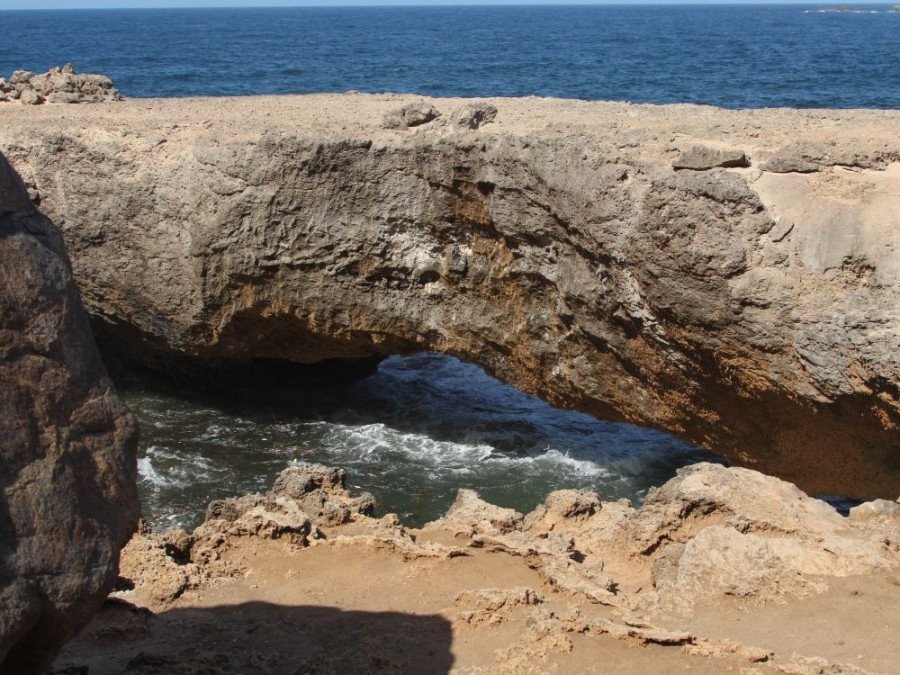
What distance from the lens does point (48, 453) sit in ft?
12.7

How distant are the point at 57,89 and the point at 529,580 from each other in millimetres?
10393

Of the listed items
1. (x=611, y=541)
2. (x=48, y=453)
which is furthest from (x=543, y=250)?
(x=48, y=453)

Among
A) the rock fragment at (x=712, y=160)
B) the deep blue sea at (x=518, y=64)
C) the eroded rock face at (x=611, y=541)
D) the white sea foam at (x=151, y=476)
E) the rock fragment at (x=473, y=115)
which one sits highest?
the rock fragment at (x=473, y=115)

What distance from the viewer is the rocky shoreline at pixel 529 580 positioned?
563 cm

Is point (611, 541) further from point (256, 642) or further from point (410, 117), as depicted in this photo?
point (410, 117)

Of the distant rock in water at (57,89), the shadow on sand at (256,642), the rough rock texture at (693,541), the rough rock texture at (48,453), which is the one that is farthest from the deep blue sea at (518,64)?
the rough rock texture at (48,453)

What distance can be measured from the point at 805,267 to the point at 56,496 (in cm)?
624

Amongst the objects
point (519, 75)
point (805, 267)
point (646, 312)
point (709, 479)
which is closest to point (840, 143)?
point (805, 267)

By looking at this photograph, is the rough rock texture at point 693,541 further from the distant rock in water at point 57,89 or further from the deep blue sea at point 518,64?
the deep blue sea at point 518,64

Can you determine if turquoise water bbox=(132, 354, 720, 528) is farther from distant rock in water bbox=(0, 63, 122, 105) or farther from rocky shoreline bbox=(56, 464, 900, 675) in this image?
distant rock in water bbox=(0, 63, 122, 105)

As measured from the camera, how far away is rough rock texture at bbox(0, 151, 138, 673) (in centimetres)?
377

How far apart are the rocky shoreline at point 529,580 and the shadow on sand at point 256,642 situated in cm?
2

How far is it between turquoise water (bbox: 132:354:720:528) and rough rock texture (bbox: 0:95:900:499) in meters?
1.18

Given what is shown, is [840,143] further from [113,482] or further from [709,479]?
[113,482]
